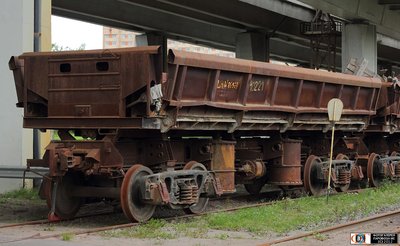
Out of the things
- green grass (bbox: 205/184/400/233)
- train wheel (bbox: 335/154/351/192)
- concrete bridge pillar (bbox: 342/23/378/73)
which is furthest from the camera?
concrete bridge pillar (bbox: 342/23/378/73)

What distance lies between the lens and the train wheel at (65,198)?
1071 cm

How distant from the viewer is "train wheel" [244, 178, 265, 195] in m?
15.1

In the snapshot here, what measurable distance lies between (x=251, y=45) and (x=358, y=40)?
9.95 metres

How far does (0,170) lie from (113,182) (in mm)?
3191

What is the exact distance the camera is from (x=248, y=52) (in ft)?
133

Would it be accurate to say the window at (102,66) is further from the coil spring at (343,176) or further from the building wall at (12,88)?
the coil spring at (343,176)

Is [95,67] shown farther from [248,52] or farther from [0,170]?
[248,52]

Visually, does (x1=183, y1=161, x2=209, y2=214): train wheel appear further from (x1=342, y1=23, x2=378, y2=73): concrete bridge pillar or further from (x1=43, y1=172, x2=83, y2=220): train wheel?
(x1=342, y1=23, x2=378, y2=73): concrete bridge pillar

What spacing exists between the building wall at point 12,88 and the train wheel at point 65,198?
3.73 m

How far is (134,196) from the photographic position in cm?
1036

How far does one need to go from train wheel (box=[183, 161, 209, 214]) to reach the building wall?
4919 mm

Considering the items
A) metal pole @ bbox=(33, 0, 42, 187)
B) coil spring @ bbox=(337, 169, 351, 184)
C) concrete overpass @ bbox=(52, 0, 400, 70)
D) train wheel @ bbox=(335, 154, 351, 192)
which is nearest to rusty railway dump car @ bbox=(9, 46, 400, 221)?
coil spring @ bbox=(337, 169, 351, 184)

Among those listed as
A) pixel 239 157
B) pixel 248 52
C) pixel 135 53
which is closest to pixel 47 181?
pixel 135 53

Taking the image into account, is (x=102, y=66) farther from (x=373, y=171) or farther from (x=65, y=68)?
(x=373, y=171)
